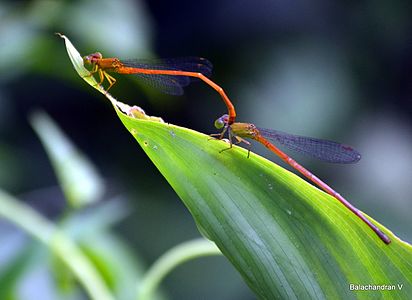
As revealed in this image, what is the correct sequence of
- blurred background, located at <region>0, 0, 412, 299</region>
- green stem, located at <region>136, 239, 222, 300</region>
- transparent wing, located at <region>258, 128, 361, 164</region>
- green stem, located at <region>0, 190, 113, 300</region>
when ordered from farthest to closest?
1. blurred background, located at <region>0, 0, 412, 299</region>
2. transparent wing, located at <region>258, 128, 361, 164</region>
3. green stem, located at <region>0, 190, 113, 300</region>
4. green stem, located at <region>136, 239, 222, 300</region>

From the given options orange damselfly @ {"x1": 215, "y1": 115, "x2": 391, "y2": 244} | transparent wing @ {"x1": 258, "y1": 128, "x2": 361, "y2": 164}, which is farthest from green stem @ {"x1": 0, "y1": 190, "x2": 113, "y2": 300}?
transparent wing @ {"x1": 258, "y1": 128, "x2": 361, "y2": 164}

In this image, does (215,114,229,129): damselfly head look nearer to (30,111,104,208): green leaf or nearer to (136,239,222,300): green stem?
(136,239,222,300): green stem

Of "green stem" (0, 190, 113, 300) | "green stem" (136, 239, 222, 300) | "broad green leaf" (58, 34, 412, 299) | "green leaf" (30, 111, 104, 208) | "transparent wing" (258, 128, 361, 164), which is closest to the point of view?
"broad green leaf" (58, 34, 412, 299)

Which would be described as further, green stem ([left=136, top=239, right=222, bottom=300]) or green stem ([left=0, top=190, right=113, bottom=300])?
green stem ([left=0, top=190, right=113, bottom=300])

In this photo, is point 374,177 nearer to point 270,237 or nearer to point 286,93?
point 286,93

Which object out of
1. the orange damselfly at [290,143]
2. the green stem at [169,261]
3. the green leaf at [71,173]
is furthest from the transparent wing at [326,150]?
the green leaf at [71,173]

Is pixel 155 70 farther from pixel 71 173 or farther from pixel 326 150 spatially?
pixel 326 150

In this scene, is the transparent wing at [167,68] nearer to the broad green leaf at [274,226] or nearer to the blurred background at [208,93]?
the broad green leaf at [274,226]

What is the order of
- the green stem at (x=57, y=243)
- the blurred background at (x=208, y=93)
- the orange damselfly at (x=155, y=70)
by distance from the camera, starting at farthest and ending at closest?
the blurred background at (x=208, y=93) < the orange damselfly at (x=155, y=70) < the green stem at (x=57, y=243)
